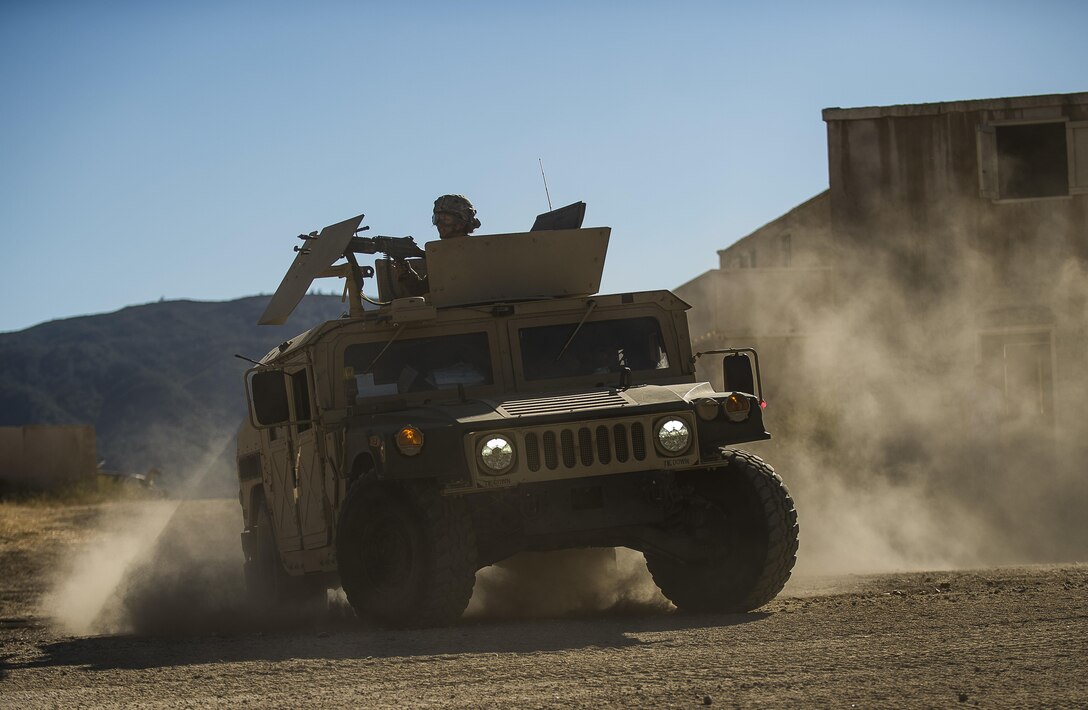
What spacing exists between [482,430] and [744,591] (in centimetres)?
175

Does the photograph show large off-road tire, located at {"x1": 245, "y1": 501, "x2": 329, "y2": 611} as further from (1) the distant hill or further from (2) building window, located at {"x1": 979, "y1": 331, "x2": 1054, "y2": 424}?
(1) the distant hill

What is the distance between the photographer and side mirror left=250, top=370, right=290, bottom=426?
922cm

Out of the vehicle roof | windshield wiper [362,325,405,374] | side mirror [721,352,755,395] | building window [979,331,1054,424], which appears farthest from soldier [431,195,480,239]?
building window [979,331,1054,424]

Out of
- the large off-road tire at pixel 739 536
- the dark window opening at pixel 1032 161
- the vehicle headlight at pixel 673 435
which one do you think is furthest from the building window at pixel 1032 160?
the vehicle headlight at pixel 673 435

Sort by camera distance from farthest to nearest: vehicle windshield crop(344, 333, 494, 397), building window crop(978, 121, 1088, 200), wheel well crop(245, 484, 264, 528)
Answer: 1. building window crop(978, 121, 1088, 200)
2. wheel well crop(245, 484, 264, 528)
3. vehicle windshield crop(344, 333, 494, 397)

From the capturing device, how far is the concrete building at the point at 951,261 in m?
22.8

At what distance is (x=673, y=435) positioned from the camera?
8281 millimetres

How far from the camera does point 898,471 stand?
67.5ft

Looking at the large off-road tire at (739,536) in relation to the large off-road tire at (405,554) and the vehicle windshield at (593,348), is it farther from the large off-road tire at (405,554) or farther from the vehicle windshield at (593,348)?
the large off-road tire at (405,554)

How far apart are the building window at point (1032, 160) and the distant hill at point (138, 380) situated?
408 feet

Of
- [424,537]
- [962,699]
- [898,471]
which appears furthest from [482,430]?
[898,471]

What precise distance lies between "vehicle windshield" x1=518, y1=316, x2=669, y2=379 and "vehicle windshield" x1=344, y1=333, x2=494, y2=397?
0.94ft

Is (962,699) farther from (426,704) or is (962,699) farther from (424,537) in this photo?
(424,537)

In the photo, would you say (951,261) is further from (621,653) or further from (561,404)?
(621,653)
